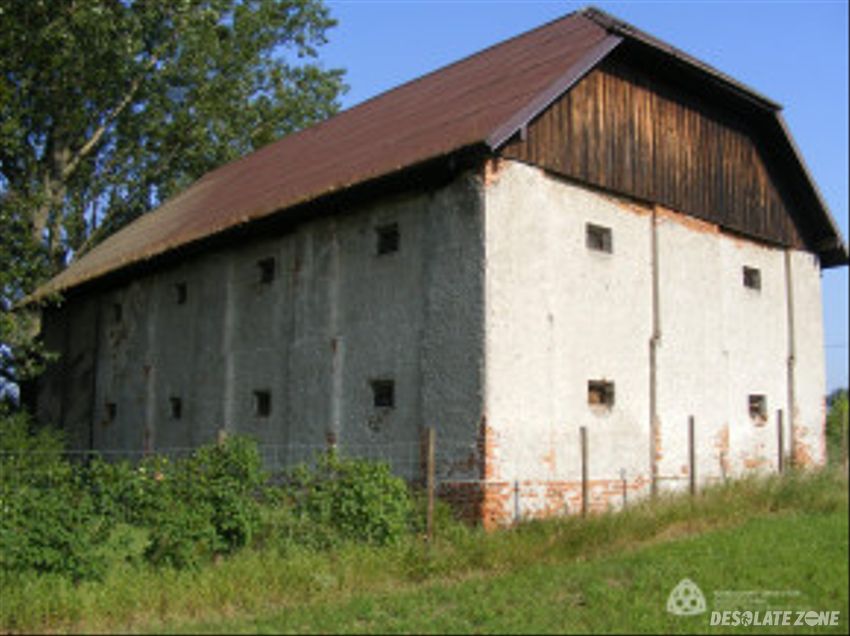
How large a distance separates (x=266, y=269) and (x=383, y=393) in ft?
13.0

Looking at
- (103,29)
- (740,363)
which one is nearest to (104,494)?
(740,363)

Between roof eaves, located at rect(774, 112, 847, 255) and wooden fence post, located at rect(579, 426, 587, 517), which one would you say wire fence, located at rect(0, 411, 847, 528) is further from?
roof eaves, located at rect(774, 112, 847, 255)

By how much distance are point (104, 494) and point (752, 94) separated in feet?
40.0

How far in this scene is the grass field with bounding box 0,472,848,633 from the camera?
756 cm

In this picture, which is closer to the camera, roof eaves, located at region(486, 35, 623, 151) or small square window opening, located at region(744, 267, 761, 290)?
roof eaves, located at region(486, 35, 623, 151)

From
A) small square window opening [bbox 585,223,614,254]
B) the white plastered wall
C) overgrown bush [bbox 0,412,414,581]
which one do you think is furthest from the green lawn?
small square window opening [bbox 585,223,614,254]

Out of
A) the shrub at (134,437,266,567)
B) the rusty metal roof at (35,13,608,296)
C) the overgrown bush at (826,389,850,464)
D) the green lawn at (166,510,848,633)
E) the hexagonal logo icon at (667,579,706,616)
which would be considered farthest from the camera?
the overgrown bush at (826,389,850,464)

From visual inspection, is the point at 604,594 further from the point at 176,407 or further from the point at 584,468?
the point at 176,407

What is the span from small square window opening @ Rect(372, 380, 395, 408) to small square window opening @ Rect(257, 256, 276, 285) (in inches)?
137

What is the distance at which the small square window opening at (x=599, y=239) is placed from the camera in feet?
45.3

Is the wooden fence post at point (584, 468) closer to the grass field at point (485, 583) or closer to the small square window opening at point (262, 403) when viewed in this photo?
the grass field at point (485, 583)

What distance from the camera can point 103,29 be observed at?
22609 mm

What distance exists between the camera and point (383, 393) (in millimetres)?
13367

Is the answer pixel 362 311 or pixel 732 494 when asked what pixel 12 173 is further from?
pixel 732 494
